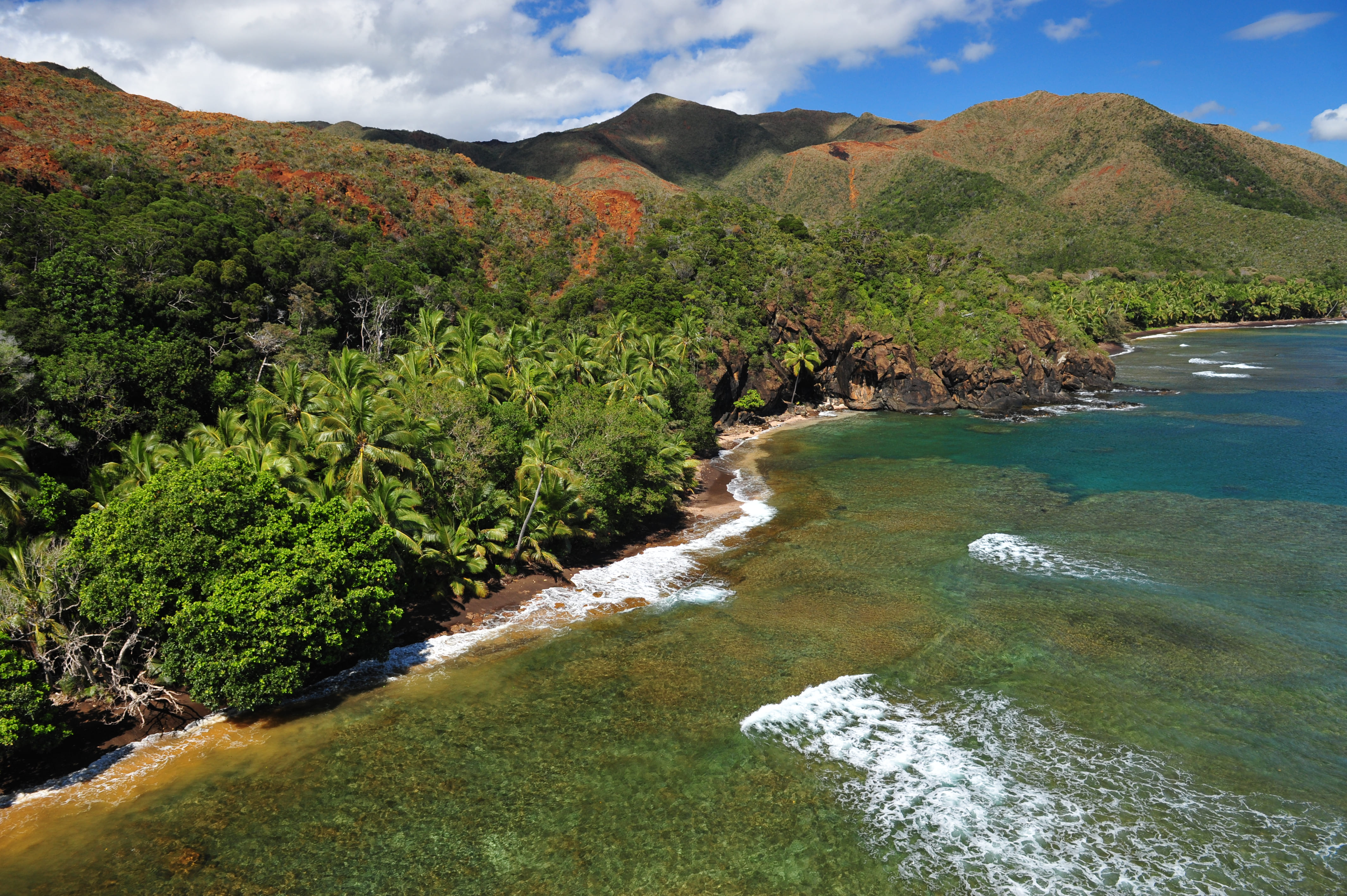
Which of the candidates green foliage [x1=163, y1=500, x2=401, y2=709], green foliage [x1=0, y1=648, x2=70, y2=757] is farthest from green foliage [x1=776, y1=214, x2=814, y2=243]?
green foliage [x1=0, y1=648, x2=70, y2=757]

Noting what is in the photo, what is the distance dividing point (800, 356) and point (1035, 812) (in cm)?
6299

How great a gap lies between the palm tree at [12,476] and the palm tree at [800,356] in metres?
67.1

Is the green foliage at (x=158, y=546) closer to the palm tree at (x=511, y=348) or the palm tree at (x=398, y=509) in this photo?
the palm tree at (x=398, y=509)

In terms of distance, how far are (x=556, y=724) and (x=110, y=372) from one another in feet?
98.7

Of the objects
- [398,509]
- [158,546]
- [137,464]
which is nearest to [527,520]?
[398,509]

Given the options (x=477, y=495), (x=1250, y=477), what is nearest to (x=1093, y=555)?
(x=1250, y=477)

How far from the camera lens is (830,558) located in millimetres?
39781

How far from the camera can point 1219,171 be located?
192 metres

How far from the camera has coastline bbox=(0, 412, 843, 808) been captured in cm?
Result: 2208

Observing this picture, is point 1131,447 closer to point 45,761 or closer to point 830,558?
point 830,558

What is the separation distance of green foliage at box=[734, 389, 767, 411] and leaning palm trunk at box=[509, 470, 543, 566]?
4281 centimetres

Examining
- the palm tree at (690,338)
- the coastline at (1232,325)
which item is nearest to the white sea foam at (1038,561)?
the palm tree at (690,338)

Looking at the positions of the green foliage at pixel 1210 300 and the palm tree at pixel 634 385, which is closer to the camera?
the palm tree at pixel 634 385

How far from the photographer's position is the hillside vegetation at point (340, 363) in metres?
23.7
